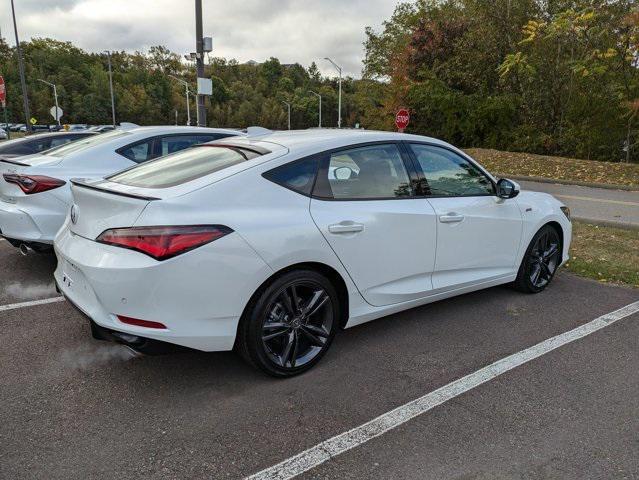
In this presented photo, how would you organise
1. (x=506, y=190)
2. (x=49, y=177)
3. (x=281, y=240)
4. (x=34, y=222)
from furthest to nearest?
(x=49, y=177) → (x=34, y=222) → (x=506, y=190) → (x=281, y=240)

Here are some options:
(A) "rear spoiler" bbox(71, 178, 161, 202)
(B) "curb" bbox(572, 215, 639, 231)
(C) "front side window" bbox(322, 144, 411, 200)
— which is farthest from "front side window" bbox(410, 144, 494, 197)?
(B) "curb" bbox(572, 215, 639, 231)

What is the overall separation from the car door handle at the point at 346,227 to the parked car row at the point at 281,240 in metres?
0.01

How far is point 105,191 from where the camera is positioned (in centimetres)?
314

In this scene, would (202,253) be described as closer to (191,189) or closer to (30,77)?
(191,189)

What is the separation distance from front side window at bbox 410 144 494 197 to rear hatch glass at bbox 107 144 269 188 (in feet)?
4.55

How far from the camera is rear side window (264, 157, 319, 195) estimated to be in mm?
3252

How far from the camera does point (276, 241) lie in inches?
119

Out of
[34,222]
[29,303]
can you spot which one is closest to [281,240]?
[29,303]

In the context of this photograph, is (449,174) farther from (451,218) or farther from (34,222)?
(34,222)

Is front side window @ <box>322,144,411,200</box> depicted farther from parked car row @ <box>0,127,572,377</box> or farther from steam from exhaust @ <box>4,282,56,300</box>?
steam from exhaust @ <box>4,282,56,300</box>

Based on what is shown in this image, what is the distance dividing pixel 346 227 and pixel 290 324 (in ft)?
2.36

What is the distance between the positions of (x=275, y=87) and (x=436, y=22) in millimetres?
109777

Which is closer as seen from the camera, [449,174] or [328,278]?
[328,278]

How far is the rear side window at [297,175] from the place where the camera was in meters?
3.25
